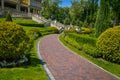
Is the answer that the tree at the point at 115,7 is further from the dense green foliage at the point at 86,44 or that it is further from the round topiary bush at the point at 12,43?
the round topiary bush at the point at 12,43

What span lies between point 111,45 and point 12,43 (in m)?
8.54

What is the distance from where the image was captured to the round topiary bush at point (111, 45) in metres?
19.2

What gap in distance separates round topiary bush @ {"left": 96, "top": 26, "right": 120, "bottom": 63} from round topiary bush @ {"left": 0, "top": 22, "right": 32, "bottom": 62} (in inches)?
286

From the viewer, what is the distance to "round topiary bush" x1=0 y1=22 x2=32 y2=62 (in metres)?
14.7

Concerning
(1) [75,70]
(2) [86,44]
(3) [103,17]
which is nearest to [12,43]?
(1) [75,70]

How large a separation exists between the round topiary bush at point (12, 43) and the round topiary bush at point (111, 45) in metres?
7.26

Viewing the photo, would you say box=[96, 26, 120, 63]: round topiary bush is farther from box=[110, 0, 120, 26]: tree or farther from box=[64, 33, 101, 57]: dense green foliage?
box=[110, 0, 120, 26]: tree

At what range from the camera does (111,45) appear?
19.6 meters

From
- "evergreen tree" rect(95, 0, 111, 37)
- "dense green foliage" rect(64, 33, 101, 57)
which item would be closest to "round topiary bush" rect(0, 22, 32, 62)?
"dense green foliage" rect(64, 33, 101, 57)

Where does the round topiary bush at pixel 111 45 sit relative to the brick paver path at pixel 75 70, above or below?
above

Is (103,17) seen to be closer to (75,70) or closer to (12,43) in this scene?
(75,70)

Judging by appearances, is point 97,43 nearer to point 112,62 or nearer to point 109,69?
point 112,62

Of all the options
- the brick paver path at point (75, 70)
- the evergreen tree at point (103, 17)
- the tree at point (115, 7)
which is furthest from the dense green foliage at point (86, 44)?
the tree at point (115, 7)

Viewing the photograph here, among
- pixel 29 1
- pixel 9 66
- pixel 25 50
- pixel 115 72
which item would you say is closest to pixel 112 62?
pixel 115 72
